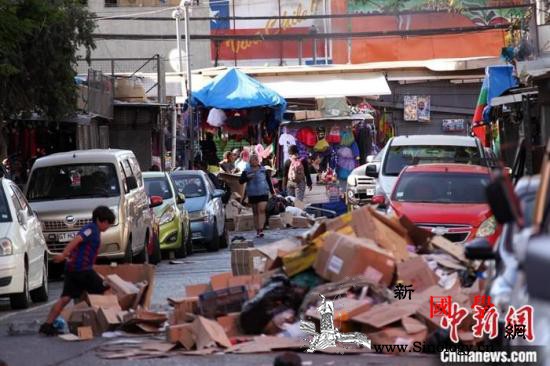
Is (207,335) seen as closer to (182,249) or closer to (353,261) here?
(353,261)

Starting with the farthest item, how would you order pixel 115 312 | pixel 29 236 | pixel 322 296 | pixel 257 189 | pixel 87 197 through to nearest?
pixel 257 189, pixel 87 197, pixel 29 236, pixel 115 312, pixel 322 296

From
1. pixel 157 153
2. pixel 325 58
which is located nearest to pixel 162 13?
pixel 325 58

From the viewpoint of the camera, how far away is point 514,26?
33531 mm

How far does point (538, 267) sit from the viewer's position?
5332 mm

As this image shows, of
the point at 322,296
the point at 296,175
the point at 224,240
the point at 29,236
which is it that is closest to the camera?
the point at 322,296

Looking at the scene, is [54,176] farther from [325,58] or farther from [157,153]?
[325,58]

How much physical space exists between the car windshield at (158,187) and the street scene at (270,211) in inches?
3.7

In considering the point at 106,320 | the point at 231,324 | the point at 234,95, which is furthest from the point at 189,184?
the point at 231,324

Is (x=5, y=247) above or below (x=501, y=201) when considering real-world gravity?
below

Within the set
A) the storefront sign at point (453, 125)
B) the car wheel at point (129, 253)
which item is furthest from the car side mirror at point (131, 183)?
the storefront sign at point (453, 125)

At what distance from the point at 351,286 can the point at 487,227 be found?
20.1 ft

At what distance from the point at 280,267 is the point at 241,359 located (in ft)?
6.82

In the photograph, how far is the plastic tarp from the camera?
38625 millimetres

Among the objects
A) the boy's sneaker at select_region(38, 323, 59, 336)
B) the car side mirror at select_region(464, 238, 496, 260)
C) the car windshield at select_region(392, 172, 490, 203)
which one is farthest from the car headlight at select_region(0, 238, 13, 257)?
the car side mirror at select_region(464, 238, 496, 260)
